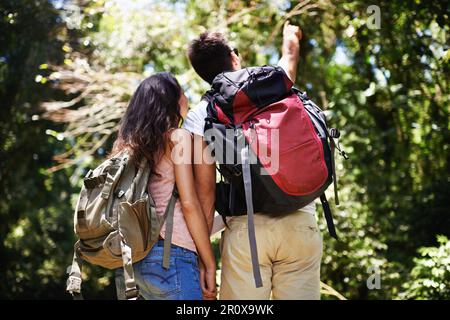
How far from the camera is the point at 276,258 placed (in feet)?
8.66

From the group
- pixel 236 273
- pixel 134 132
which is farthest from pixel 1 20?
pixel 236 273

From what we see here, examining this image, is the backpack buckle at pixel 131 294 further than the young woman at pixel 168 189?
No

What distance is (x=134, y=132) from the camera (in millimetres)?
2668

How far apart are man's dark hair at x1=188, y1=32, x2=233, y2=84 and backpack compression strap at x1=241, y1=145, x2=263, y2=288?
638 mm

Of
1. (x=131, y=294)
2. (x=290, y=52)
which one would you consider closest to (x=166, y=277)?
(x=131, y=294)

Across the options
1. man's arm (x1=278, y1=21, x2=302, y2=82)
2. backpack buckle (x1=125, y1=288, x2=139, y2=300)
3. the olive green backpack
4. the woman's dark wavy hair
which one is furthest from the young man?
man's arm (x1=278, y1=21, x2=302, y2=82)

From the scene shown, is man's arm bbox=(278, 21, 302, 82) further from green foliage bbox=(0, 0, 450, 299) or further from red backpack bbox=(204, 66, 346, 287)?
green foliage bbox=(0, 0, 450, 299)

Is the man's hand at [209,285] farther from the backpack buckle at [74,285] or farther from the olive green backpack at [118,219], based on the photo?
the backpack buckle at [74,285]

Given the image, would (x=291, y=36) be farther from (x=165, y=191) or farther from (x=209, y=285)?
(x=209, y=285)

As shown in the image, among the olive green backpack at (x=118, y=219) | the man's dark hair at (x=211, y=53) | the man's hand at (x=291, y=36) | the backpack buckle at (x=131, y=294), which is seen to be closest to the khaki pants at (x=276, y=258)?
the olive green backpack at (x=118, y=219)

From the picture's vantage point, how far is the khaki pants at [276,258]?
260cm

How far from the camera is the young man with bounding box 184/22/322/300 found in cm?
260

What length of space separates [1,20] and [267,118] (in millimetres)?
5158

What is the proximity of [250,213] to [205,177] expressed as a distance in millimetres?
342
